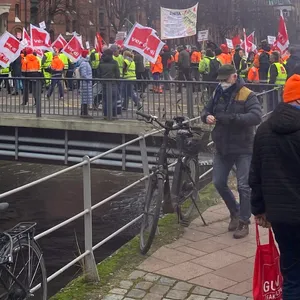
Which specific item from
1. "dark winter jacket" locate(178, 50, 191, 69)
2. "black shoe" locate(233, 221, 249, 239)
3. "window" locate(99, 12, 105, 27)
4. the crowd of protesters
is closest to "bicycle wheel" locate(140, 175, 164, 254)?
"black shoe" locate(233, 221, 249, 239)

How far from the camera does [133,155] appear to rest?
42.0 ft

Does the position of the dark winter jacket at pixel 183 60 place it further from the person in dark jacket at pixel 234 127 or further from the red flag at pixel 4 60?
the person in dark jacket at pixel 234 127

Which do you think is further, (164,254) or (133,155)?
(133,155)

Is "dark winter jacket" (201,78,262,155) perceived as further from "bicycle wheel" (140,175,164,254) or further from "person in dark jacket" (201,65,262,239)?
"bicycle wheel" (140,175,164,254)

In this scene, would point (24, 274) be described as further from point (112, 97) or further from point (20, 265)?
point (112, 97)

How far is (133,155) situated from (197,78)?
15.1 meters

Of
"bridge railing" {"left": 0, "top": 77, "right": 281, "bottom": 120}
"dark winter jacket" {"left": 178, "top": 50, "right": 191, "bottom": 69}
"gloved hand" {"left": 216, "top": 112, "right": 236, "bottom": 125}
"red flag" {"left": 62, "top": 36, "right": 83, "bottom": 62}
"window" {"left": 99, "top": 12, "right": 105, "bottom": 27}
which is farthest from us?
"window" {"left": 99, "top": 12, "right": 105, "bottom": 27}

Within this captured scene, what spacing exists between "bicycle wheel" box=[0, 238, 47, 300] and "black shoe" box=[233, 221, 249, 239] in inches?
108

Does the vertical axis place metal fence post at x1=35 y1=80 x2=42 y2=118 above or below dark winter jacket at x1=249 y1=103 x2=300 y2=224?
below

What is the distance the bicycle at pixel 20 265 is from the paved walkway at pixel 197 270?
0.89m

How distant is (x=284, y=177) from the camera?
421 centimetres

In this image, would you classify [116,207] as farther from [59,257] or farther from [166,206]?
[166,206]

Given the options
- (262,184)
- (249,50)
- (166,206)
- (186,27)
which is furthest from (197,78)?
(262,184)

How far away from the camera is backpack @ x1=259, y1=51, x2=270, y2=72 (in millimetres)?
20203
